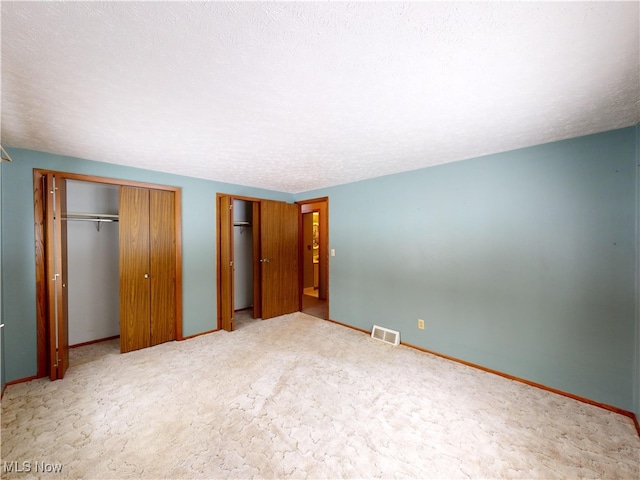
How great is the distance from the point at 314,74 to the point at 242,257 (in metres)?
4.04

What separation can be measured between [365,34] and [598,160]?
2.41 meters

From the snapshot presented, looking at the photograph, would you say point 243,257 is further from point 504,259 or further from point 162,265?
point 504,259

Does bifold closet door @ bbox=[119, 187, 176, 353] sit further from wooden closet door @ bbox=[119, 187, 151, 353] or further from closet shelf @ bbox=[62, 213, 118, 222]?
closet shelf @ bbox=[62, 213, 118, 222]

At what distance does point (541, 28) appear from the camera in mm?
1054

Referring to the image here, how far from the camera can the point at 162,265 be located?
3.34m

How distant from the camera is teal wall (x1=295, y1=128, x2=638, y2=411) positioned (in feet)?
6.70

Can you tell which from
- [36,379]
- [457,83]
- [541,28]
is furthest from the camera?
[36,379]

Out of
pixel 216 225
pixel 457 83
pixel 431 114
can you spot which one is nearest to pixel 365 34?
pixel 457 83

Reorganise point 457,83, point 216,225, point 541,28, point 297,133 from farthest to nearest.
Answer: point 216,225, point 297,133, point 457,83, point 541,28

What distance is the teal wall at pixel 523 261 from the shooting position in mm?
2043

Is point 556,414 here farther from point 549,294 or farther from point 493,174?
point 493,174

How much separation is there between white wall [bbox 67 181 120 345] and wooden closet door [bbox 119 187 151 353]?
2.24 ft

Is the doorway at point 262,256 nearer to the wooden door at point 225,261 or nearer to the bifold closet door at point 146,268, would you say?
the wooden door at point 225,261
